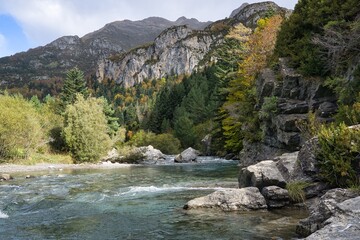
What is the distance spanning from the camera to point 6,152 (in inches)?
1688

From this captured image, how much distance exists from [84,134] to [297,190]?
3958cm

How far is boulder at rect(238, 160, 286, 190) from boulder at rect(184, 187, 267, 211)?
2.69 feet

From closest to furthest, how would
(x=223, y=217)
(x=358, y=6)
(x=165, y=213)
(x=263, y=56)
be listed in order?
(x=223, y=217) → (x=165, y=213) → (x=358, y=6) → (x=263, y=56)

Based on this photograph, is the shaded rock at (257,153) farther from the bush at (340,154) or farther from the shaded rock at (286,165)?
the bush at (340,154)

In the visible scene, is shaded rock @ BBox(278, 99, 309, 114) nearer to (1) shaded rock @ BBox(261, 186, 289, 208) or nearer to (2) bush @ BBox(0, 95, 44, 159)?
(1) shaded rock @ BBox(261, 186, 289, 208)

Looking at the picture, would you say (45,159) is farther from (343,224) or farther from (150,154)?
(343,224)

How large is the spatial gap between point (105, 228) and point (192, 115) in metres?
72.4

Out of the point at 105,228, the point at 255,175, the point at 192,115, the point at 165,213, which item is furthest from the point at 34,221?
the point at 192,115

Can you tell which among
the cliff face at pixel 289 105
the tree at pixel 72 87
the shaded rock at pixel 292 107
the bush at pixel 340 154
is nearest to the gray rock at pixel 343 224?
the bush at pixel 340 154

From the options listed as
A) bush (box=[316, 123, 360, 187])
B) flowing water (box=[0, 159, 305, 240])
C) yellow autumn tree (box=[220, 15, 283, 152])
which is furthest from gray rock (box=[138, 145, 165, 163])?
bush (box=[316, 123, 360, 187])

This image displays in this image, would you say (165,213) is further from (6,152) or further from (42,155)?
(42,155)

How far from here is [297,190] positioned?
1340 cm

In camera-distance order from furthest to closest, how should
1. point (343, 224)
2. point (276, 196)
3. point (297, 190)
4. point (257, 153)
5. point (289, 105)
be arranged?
1. point (257, 153)
2. point (289, 105)
3. point (276, 196)
4. point (297, 190)
5. point (343, 224)

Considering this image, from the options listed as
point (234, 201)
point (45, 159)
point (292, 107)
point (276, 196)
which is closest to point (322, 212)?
point (276, 196)
